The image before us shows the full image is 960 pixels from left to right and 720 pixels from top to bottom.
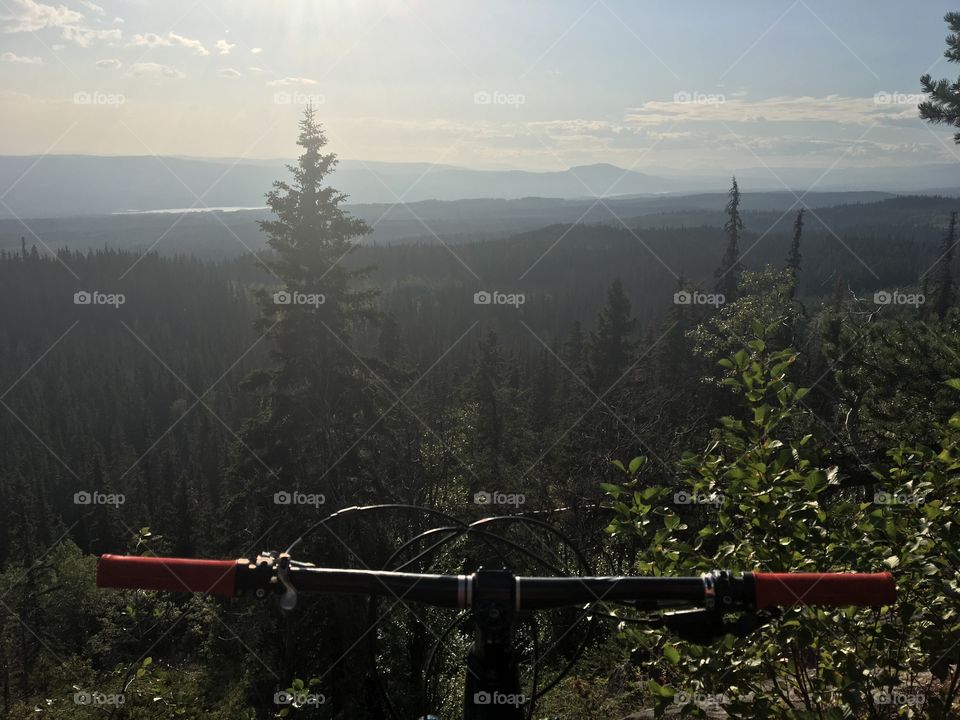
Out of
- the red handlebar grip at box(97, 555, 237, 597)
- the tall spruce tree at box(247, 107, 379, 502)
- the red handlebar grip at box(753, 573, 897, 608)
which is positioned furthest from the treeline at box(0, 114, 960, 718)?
the red handlebar grip at box(753, 573, 897, 608)

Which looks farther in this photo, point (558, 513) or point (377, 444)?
point (377, 444)

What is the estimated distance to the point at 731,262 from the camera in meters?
42.9

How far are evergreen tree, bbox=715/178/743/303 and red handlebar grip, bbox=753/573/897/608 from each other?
37519 millimetres

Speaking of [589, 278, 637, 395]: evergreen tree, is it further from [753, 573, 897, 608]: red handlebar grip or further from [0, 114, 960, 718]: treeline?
[753, 573, 897, 608]: red handlebar grip

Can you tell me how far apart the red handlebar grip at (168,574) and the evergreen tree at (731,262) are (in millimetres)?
38185

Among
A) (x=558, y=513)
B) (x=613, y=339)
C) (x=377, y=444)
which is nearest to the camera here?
(x=558, y=513)

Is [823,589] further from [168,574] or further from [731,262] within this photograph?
[731,262]

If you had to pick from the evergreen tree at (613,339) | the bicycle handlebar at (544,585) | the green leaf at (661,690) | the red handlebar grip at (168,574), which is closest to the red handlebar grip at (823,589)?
the bicycle handlebar at (544,585)

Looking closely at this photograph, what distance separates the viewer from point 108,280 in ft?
625

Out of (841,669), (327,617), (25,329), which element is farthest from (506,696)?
(25,329)

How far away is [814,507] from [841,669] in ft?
2.49

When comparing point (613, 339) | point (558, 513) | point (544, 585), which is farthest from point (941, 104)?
point (613, 339)

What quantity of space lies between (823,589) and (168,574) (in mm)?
2211

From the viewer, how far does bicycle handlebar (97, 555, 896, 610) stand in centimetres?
231
